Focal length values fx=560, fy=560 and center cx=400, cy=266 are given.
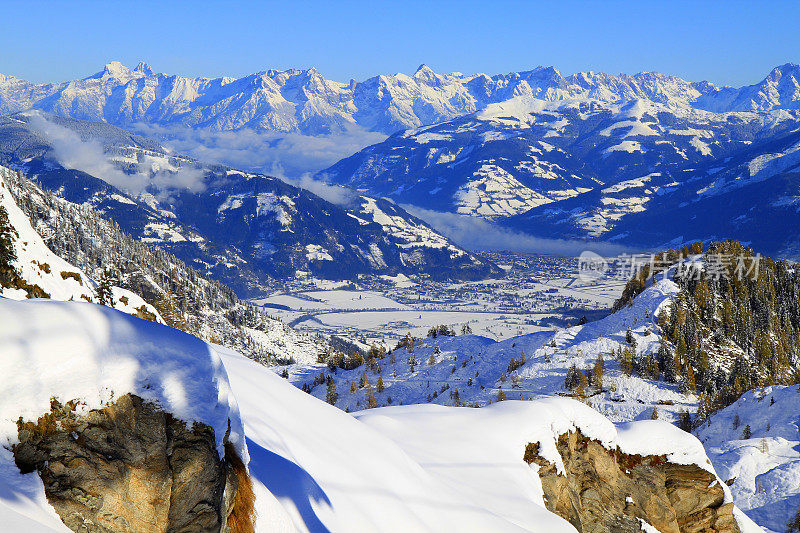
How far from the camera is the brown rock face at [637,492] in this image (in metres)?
31.1

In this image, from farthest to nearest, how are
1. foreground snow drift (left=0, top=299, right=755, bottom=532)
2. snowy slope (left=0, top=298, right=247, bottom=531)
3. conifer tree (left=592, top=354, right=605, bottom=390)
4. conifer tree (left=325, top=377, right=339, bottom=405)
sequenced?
1. conifer tree (left=325, top=377, right=339, bottom=405)
2. conifer tree (left=592, top=354, right=605, bottom=390)
3. foreground snow drift (left=0, top=299, right=755, bottom=532)
4. snowy slope (left=0, top=298, right=247, bottom=531)

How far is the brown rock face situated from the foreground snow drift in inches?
31.0

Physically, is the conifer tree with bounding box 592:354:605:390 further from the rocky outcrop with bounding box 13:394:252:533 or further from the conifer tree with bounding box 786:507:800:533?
the rocky outcrop with bounding box 13:394:252:533

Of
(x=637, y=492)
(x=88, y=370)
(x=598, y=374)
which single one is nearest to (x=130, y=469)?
(x=88, y=370)

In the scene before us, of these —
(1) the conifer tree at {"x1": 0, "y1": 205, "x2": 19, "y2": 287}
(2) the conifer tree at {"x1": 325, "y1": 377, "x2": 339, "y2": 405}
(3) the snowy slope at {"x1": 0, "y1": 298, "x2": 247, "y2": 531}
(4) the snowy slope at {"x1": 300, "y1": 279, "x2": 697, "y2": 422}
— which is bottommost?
(2) the conifer tree at {"x1": 325, "y1": 377, "x2": 339, "y2": 405}

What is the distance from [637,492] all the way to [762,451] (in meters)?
21.6

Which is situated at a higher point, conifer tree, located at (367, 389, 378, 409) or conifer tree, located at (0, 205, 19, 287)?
conifer tree, located at (0, 205, 19, 287)

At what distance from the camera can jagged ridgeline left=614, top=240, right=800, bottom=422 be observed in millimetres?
74812

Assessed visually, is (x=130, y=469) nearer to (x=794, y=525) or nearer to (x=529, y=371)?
(x=794, y=525)

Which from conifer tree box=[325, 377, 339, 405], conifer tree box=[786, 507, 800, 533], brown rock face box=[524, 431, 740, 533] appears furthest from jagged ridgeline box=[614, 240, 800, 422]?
conifer tree box=[325, 377, 339, 405]

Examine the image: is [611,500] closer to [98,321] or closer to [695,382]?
[98,321]

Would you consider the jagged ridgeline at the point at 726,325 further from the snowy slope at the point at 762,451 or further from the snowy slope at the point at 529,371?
the snowy slope at the point at 762,451

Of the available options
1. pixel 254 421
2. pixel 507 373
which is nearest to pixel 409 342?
pixel 507 373

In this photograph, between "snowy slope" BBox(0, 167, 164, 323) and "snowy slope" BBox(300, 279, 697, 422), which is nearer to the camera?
"snowy slope" BBox(0, 167, 164, 323)
